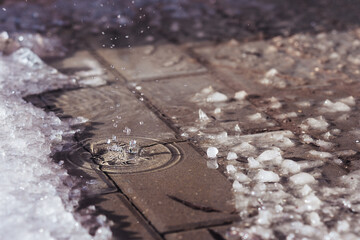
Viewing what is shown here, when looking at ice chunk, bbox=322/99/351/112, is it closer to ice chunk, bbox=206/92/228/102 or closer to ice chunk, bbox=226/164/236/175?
ice chunk, bbox=206/92/228/102

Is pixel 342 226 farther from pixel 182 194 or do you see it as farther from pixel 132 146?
pixel 132 146

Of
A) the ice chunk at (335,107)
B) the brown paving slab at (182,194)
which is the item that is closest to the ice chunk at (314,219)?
the brown paving slab at (182,194)

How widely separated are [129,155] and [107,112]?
50 cm

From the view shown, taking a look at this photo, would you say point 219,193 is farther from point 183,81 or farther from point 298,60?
point 298,60

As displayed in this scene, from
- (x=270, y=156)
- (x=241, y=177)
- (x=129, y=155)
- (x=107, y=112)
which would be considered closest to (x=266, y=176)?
(x=241, y=177)

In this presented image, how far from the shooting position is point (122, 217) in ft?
6.57

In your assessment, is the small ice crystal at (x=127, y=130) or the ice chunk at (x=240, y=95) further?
the ice chunk at (x=240, y=95)

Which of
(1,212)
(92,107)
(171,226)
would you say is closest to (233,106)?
(92,107)

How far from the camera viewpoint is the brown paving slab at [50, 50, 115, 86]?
131 inches

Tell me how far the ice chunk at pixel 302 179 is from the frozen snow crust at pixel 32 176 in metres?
0.72

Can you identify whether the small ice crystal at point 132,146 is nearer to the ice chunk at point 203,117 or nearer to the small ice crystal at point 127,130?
the small ice crystal at point 127,130

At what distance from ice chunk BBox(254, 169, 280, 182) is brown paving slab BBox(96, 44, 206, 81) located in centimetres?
128

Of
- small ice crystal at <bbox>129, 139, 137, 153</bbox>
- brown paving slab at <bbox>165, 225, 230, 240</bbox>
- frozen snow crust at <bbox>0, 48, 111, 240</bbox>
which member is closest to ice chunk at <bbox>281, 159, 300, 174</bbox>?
brown paving slab at <bbox>165, 225, 230, 240</bbox>

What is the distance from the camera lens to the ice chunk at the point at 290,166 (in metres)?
2.33
